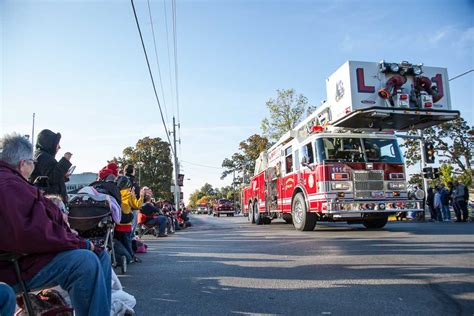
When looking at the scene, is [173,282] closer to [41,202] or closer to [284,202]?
[41,202]

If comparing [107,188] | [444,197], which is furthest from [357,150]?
[444,197]

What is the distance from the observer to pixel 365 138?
11.1 metres

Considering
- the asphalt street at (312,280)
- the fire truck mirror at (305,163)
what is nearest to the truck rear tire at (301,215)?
the fire truck mirror at (305,163)

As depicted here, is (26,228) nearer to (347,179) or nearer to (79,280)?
(79,280)

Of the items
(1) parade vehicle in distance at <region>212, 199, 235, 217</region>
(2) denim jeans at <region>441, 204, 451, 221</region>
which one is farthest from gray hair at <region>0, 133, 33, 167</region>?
(1) parade vehicle in distance at <region>212, 199, 235, 217</region>

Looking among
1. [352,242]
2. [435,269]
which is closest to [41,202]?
[435,269]

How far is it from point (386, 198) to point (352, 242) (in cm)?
240

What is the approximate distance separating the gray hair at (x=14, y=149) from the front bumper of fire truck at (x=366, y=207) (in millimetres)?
8172

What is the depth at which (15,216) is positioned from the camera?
7.63ft

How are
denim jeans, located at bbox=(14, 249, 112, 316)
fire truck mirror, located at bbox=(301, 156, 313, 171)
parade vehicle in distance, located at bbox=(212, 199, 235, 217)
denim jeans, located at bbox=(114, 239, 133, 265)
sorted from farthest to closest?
parade vehicle in distance, located at bbox=(212, 199, 235, 217), fire truck mirror, located at bbox=(301, 156, 313, 171), denim jeans, located at bbox=(114, 239, 133, 265), denim jeans, located at bbox=(14, 249, 112, 316)

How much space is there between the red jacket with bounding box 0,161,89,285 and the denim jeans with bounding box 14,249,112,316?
0.17 ft

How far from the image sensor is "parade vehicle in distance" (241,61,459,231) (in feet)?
A: 32.3

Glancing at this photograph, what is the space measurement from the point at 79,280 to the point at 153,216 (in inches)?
373

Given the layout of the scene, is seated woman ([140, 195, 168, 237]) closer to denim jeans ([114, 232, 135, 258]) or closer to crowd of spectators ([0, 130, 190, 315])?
denim jeans ([114, 232, 135, 258])
